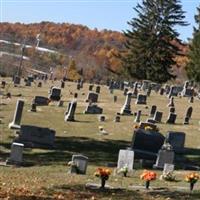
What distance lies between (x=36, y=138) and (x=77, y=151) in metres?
1.95

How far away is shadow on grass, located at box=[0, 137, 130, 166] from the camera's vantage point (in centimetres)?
2012

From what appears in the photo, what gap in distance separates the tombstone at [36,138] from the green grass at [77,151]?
1.36 ft

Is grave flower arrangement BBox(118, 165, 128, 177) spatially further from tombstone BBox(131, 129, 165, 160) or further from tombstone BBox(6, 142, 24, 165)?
tombstone BBox(131, 129, 165, 160)

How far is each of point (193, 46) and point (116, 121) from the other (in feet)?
134

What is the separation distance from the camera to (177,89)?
193 ft

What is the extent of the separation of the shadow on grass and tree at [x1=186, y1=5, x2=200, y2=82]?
140ft

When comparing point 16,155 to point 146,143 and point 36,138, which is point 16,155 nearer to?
point 36,138

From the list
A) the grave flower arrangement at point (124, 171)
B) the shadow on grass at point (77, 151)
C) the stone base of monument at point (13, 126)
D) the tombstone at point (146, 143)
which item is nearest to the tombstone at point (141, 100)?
the stone base of monument at point (13, 126)

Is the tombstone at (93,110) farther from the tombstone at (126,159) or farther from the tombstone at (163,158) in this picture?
the tombstone at (126,159)

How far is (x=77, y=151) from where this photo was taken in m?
22.4

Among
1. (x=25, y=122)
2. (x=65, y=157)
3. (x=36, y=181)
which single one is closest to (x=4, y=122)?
(x=25, y=122)

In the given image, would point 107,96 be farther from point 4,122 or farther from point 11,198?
point 11,198

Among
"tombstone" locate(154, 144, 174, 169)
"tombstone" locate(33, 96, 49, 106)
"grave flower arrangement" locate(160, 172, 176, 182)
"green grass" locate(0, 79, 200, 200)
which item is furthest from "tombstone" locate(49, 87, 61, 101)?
"grave flower arrangement" locate(160, 172, 176, 182)

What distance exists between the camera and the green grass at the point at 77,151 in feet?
42.3
